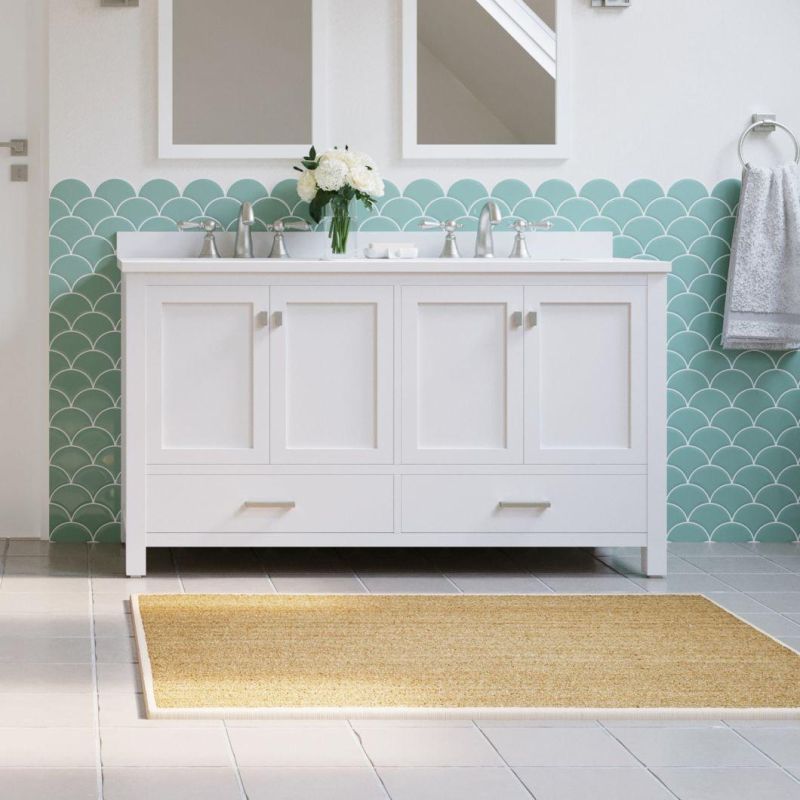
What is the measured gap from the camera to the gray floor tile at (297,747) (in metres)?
2.07

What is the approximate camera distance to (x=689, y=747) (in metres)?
2.16

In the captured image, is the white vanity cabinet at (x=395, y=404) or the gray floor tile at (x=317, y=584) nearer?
the gray floor tile at (x=317, y=584)

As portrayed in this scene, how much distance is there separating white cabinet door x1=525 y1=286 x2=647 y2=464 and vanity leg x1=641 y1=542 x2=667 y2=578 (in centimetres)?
23

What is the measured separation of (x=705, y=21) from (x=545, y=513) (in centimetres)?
158

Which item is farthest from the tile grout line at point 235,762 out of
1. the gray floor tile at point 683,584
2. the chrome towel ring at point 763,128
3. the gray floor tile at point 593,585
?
the chrome towel ring at point 763,128

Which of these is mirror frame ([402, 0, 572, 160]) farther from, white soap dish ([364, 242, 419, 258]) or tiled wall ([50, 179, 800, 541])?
white soap dish ([364, 242, 419, 258])

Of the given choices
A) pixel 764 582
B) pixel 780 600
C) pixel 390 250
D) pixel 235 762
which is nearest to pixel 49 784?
pixel 235 762

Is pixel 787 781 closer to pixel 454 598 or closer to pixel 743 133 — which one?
pixel 454 598

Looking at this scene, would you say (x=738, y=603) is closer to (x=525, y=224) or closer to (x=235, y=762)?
(x=525, y=224)

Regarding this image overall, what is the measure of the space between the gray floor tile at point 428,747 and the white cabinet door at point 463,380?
53.1 inches

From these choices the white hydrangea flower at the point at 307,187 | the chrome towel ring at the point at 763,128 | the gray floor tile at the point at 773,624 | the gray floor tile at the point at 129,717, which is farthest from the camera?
the chrome towel ring at the point at 763,128

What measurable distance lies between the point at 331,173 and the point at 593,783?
217cm

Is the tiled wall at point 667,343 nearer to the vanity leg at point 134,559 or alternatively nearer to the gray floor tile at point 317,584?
the vanity leg at point 134,559

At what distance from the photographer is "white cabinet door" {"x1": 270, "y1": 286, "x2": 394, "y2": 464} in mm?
3502
